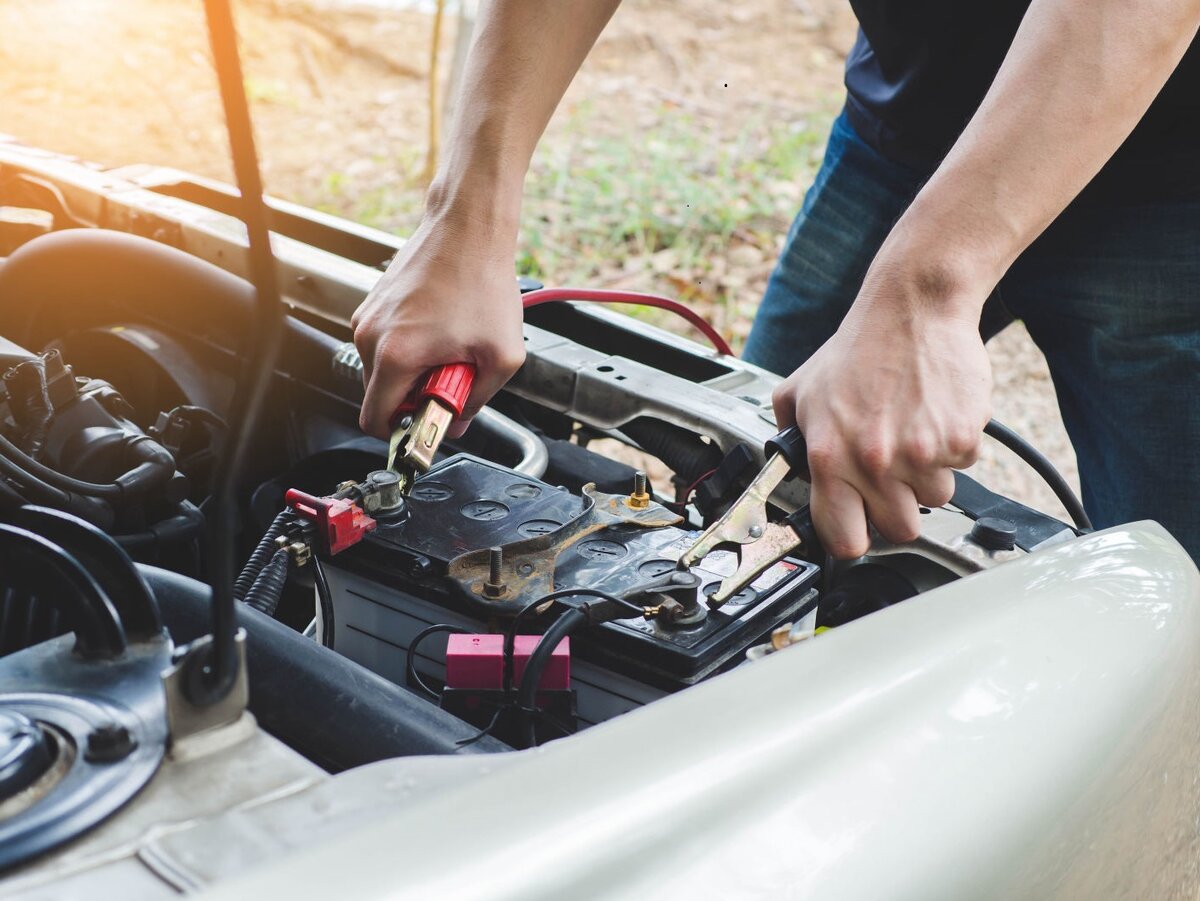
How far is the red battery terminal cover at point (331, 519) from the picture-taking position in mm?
A: 980

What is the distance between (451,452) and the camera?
1.45 metres

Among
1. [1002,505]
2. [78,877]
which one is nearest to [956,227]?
[1002,505]

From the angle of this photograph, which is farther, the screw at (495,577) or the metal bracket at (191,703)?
the screw at (495,577)

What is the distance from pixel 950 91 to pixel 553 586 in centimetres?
101

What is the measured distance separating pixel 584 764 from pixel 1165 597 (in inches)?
20.8

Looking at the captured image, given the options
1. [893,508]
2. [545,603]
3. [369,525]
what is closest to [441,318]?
[369,525]

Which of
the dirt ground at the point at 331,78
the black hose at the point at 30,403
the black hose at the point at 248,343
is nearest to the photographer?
the black hose at the point at 248,343

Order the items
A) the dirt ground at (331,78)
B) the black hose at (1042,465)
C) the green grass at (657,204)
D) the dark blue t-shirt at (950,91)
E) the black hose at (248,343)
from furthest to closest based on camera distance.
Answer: the dirt ground at (331,78) < the green grass at (657,204) < the dark blue t-shirt at (950,91) < the black hose at (1042,465) < the black hose at (248,343)

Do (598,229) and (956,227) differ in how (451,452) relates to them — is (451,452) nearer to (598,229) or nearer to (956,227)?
(956,227)

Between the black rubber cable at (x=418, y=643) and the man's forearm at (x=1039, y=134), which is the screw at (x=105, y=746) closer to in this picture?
the black rubber cable at (x=418, y=643)

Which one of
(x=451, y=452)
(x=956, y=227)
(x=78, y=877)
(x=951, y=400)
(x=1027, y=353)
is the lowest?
(x=1027, y=353)

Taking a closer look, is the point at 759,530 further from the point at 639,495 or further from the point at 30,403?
the point at 30,403

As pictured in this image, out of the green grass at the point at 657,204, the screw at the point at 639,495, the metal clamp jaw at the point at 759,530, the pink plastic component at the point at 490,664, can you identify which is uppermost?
the metal clamp jaw at the point at 759,530

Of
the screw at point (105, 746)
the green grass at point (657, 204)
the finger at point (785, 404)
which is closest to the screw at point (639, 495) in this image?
the finger at point (785, 404)
